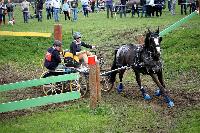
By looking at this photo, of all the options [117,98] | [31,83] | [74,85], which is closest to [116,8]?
[74,85]

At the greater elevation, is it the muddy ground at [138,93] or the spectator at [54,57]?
the spectator at [54,57]

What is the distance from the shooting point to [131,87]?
1761 cm

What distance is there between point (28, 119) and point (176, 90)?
19.2ft

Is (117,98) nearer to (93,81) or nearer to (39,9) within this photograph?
(93,81)

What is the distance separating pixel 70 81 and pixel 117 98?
173 centimetres

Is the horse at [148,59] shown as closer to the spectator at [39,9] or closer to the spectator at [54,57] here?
the spectator at [54,57]

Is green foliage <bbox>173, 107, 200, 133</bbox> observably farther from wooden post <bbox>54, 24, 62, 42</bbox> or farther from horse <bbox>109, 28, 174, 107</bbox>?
wooden post <bbox>54, 24, 62, 42</bbox>

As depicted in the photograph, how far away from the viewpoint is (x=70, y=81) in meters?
16.3

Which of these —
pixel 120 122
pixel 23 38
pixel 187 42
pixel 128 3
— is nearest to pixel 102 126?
pixel 120 122

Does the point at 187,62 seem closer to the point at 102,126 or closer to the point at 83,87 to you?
the point at 83,87

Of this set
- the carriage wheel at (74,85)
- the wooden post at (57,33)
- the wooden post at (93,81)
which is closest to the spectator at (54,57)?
the carriage wheel at (74,85)

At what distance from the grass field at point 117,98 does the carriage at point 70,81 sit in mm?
507

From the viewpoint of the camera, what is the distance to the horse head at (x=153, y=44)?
48.1 ft

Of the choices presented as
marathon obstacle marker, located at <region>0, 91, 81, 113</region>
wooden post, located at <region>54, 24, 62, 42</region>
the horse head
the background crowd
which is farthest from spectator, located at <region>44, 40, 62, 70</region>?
the background crowd
